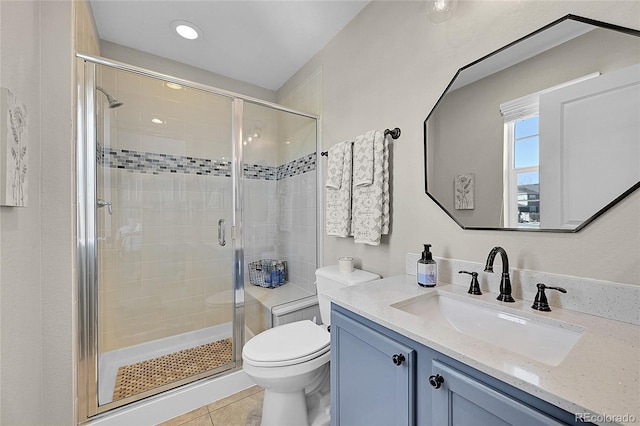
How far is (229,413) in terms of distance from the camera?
154cm

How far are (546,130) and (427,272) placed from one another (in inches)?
27.0

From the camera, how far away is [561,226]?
0.93 meters

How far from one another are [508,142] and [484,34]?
49 cm

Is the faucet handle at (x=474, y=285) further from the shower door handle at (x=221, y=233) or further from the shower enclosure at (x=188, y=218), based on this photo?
the shower door handle at (x=221, y=233)

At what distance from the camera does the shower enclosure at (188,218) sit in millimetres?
1773

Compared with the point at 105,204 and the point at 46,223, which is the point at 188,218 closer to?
the point at 105,204

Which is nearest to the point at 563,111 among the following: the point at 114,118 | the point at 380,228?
the point at 380,228

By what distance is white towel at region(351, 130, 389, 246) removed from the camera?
152 cm

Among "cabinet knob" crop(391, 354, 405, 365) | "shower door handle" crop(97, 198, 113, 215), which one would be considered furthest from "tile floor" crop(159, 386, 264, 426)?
"shower door handle" crop(97, 198, 113, 215)

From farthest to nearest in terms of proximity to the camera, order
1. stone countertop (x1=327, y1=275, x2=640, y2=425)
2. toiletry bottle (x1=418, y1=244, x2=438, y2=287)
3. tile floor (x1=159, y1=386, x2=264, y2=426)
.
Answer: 1. tile floor (x1=159, y1=386, x2=264, y2=426)
2. toiletry bottle (x1=418, y1=244, x2=438, y2=287)
3. stone countertop (x1=327, y1=275, x2=640, y2=425)

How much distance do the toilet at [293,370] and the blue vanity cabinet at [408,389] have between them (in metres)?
0.24

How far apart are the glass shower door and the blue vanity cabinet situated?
1.18m

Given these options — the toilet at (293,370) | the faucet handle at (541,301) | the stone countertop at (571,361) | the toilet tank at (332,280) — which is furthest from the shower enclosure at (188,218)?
the faucet handle at (541,301)

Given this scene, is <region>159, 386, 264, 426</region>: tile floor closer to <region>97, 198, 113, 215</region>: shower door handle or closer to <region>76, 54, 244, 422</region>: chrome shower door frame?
<region>76, 54, 244, 422</region>: chrome shower door frame
